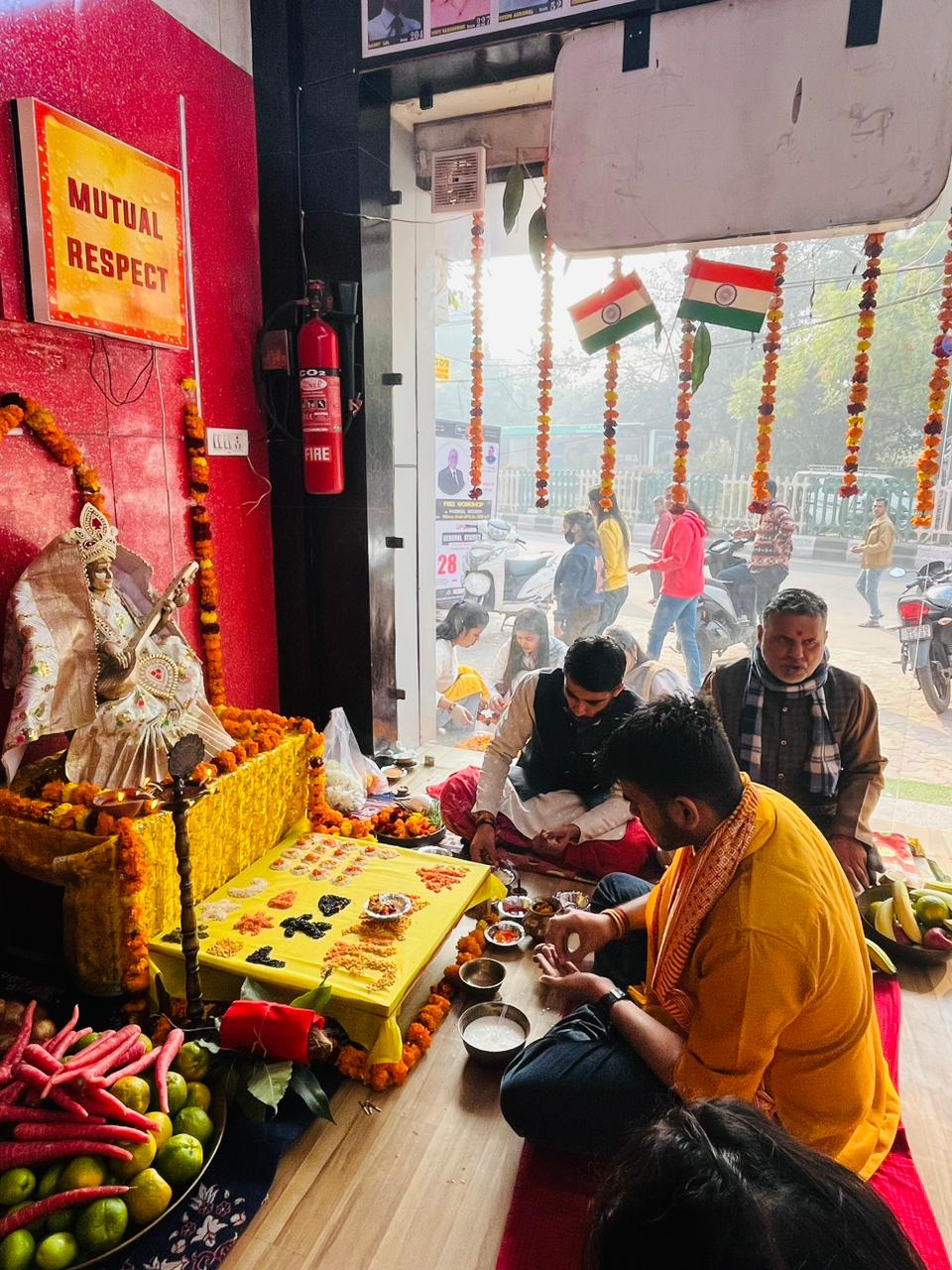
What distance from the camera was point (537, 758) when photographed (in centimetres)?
329

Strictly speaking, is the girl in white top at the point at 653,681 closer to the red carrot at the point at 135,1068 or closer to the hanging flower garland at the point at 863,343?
the hanging flower garland at the point at 863,343

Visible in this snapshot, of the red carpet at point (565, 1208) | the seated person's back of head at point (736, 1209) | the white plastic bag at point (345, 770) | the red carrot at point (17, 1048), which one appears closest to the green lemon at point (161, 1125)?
the red carrot at point (17, 1048)

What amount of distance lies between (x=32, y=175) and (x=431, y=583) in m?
2.71

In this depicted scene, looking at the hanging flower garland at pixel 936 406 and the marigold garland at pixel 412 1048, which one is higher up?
the hanging flower garland at pixel 936 406

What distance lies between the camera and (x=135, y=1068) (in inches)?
70.1

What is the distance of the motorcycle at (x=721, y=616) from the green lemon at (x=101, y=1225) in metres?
4.35

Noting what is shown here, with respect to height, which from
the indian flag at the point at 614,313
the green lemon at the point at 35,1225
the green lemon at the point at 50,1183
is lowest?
the green lemon at the point at 35,1225

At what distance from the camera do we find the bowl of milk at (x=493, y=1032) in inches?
82.2

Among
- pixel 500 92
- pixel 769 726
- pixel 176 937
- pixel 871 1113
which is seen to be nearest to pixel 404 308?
pixel 500 92

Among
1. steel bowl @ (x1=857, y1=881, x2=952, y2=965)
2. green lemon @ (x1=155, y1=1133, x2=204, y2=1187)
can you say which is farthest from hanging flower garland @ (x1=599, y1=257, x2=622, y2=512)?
green lemon @ (x1=155, y1=1133, x2=204, y2=1187)

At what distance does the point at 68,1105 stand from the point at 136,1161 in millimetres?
190

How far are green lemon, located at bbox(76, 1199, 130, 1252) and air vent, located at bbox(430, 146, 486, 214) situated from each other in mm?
4078

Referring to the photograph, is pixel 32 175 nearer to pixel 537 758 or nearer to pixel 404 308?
pixel 404 308

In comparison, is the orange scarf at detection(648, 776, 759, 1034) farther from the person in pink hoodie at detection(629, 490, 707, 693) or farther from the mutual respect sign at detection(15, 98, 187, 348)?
the person in pink hoodie at detection(629, 490, 707, 693)
